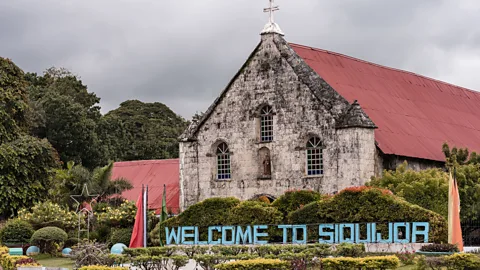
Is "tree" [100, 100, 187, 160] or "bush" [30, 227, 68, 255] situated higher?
"tree" [100, 100, 187, 160]

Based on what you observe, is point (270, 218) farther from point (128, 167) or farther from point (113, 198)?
point (128, 167)

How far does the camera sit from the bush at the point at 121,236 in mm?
41922

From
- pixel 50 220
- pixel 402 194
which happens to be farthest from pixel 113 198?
pixel 402 194

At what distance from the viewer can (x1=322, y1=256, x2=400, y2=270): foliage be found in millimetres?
23953

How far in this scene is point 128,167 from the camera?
51.9m

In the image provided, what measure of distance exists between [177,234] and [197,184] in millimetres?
7117

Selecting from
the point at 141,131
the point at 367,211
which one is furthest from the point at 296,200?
the point at 141,131

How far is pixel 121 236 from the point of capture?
42156 mm

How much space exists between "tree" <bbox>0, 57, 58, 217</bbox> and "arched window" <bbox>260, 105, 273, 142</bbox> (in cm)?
1438

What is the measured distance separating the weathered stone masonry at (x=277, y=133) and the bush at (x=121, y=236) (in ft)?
9.67

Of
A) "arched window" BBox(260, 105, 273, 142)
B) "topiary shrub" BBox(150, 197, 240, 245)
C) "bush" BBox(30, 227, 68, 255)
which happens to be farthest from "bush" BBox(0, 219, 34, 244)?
"arched window" BBox(260, 105, 273, 142)

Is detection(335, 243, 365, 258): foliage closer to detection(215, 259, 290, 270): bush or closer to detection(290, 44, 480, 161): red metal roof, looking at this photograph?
detection(215, 259, 290, 270): bush

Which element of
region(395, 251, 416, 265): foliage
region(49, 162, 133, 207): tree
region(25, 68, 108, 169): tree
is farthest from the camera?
region(25, 68, 108, 169): tree

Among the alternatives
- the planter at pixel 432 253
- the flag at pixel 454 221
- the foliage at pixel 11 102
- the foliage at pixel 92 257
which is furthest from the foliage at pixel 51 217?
the flag at pixel 454 221
